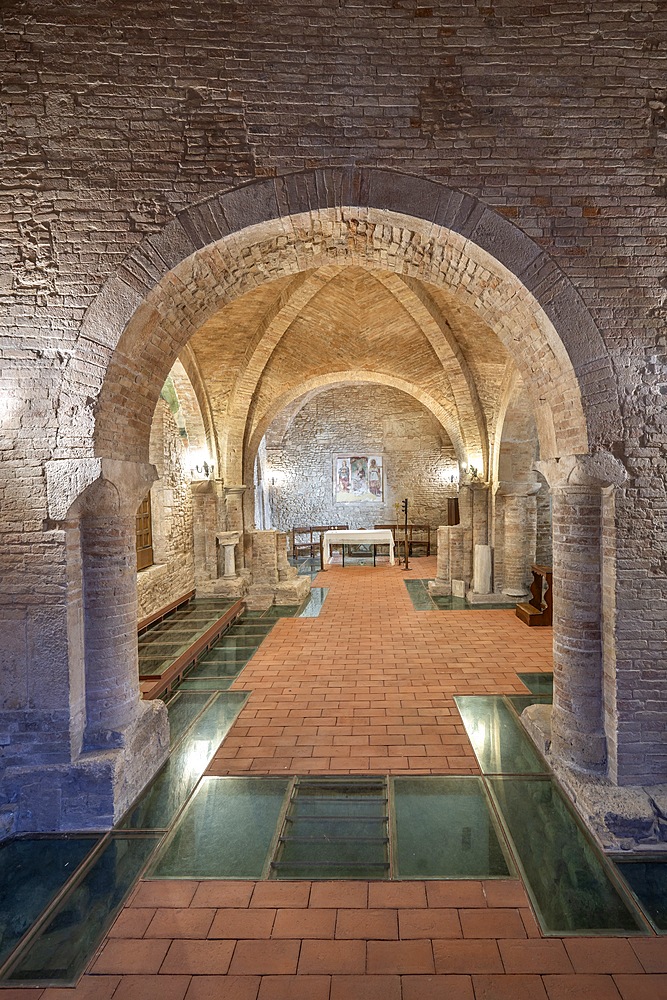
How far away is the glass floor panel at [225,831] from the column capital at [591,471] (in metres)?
3.28

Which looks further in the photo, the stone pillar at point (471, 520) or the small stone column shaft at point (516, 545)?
the stone pillar at point (471, 520)

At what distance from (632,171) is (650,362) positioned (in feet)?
4.65

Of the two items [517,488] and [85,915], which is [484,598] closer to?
[517,488]

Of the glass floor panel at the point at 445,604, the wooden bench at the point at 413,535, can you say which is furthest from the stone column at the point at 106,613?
the wooden bench at the point at 413,535

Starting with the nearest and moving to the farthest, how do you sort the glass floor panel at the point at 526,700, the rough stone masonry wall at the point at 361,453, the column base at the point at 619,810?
the column base at the point at 619,810 → the glass floor panel at the point at 526,700 → the rough stone masonry wall at the point at 361,453

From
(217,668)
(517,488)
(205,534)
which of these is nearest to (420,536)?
(517,488)

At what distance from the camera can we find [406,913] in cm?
279

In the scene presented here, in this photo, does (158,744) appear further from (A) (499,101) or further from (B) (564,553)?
(A) (499,101)

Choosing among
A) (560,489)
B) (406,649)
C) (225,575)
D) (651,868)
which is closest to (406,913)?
(651,868)

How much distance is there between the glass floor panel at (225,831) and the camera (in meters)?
3.16

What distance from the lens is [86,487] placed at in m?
3.64

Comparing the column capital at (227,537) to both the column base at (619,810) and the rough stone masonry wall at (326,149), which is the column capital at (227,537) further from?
the column base at (619,810)

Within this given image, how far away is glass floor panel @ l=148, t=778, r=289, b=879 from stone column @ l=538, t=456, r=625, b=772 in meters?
2.31

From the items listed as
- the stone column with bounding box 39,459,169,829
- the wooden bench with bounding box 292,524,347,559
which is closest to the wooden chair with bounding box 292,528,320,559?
the wooden bench with bounding box 292,524,347,559
